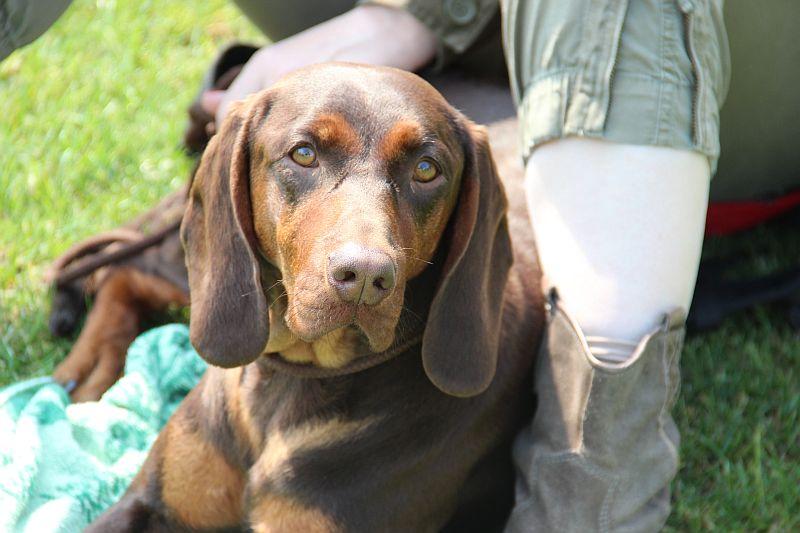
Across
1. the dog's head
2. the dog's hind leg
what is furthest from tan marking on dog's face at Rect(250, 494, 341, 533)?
the dog's hind leg

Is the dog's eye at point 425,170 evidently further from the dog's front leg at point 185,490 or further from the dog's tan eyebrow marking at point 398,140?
the dog's front leg at point 185,490

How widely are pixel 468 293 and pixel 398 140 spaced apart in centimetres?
48

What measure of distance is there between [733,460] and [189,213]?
2116mm

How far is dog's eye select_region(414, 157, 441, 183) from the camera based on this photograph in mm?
3029

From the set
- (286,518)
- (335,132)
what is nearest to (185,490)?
Answer: (286,518)

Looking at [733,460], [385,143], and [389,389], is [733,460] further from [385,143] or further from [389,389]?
[385,143]

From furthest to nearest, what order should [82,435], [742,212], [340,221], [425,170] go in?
[742,212]
[82,435]
[425,170]
[340,221]

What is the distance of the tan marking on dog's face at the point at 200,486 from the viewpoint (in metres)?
3.39

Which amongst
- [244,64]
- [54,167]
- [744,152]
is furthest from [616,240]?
[54,167]

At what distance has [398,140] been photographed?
117 inches

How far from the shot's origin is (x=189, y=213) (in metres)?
3.30

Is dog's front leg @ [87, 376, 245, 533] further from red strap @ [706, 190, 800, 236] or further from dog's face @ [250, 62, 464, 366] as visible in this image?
red strap @ [706, 190, 800, 236]

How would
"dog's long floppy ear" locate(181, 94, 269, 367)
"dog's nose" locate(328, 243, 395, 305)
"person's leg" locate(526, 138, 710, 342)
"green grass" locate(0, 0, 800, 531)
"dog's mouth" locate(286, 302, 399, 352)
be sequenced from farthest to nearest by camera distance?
"green grass" locate(0, 0, 800, 531), "person's leg" locate(526, 138, 710, 342), "dog's long floppy ear" locate(181, 94, 269, 367), "dog's mouth" locate(286, 302, 399, 352), "dog's nose" locate(328, 243, 395, 305)

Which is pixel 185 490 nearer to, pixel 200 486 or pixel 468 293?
pixel 200 486
